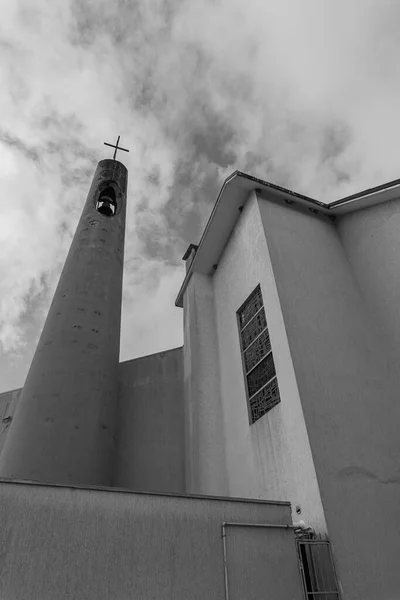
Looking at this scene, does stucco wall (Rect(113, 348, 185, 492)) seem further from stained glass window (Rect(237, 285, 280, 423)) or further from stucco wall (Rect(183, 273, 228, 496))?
stained glass window (Rect(237, 285, 280, 423))

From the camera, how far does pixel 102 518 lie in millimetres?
3879

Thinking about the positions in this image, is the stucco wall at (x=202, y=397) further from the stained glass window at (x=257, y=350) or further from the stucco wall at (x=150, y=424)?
the stained glass window at (x=257, y=350)

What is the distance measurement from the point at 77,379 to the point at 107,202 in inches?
271

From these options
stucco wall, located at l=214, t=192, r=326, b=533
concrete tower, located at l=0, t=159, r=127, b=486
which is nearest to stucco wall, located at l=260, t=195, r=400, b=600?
stucco wall, located at l=214, t=192, r=326, b=533

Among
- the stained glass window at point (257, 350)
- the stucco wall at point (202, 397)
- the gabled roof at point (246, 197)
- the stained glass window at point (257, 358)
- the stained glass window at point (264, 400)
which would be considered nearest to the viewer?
the stained glass window at point (264, 400)

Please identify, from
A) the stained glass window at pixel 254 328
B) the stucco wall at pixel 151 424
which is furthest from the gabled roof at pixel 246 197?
the stucco wall at pixel 151 424

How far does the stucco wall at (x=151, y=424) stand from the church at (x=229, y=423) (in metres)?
0.04

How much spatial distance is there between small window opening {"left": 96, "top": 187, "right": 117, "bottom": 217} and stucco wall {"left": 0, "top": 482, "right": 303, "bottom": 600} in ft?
32.0

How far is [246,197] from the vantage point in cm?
930

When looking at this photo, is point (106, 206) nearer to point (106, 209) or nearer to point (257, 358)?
point (106, 209)

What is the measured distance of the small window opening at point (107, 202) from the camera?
12.5 meters

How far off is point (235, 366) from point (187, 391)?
5.58 feet

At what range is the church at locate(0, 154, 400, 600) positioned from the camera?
150 inches

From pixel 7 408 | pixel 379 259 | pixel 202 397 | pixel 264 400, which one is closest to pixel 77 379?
pixel 202 397
